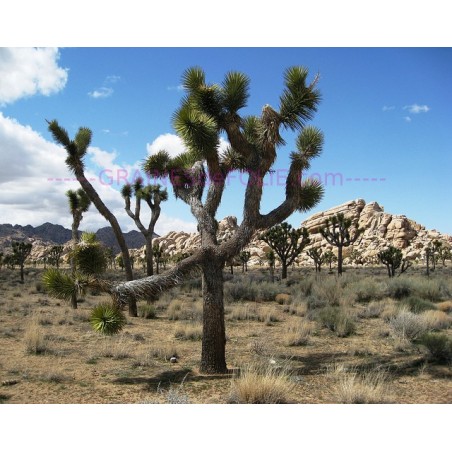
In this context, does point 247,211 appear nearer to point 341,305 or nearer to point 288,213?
point 288,213

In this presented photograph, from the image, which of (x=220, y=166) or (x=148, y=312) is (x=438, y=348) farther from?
(x=148, y=312)

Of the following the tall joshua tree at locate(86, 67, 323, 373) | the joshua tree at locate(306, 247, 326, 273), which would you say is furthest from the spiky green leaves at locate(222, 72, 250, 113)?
the joshua tree at locate(306, 247, 326, 273)

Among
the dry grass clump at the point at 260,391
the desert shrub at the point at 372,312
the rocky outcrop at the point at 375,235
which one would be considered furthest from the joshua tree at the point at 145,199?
the rocky outcrop at the point at 375,235

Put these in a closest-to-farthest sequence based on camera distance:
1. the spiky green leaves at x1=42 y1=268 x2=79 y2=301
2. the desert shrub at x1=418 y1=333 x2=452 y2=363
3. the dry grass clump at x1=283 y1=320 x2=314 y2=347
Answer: the spiky green leaves at x1=42 y1=268 x2=79 y2=301
the desert shrub at x1=418 y1=333 x2=452 y2=363
the dry grass clump at x1=283 y1=320 x2=314 y2=347

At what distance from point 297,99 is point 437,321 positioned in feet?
24.9

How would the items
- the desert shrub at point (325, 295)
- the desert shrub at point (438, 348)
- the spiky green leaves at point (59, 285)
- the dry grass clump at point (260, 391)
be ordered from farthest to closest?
1. the desert shrub at point (325, 295)
2. the desert shrub at point (438, 348)
3. the spiky green leaves at point (59, 285)
4. the dry grass clump at point (260, 391)

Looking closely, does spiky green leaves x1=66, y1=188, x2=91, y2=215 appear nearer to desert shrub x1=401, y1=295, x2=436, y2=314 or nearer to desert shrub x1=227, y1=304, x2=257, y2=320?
desert shrub x1=227, y1=304, x2=257, y2=320

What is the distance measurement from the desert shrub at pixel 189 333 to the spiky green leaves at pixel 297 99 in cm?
609

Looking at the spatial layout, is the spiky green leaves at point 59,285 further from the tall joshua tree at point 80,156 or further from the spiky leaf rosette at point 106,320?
the tall joshua tree at point 80,156

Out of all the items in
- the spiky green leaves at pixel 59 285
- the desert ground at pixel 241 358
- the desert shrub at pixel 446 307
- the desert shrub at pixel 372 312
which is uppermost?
the spiky green leaves at pixel 59 285

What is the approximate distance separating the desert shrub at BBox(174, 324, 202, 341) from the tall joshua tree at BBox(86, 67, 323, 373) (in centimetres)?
353

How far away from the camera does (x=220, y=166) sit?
28.7ft

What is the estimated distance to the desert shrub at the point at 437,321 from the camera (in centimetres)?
1120

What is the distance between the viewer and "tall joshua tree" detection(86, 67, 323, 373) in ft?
25.1
